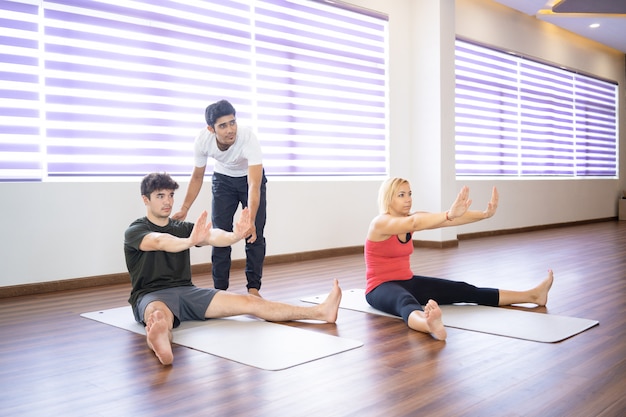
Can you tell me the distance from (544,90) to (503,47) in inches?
55.5

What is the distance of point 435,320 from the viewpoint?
8.20 feet

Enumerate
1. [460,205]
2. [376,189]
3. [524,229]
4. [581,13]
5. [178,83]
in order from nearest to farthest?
[460,205] < [178,83] < [376,189] < [581,13] < [524,229]

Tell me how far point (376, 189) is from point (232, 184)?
9.37ft

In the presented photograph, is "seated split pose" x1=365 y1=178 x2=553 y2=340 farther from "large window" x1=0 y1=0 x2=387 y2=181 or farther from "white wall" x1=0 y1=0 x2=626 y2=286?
"large window" x1=0 y1=0 x2=387 y2=181

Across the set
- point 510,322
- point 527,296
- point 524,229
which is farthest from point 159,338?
point 524,229

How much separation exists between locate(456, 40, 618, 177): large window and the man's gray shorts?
197 inches

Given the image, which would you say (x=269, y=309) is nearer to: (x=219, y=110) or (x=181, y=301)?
(x=181, y=301)

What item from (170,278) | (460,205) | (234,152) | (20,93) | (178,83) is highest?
(178,83)

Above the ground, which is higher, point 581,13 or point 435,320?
point 581,13

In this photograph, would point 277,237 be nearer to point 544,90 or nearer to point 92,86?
point 92,86

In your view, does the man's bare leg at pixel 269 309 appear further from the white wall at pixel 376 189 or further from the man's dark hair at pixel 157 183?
the white wall at pixel 376 189

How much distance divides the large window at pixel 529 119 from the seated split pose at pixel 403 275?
427 cm

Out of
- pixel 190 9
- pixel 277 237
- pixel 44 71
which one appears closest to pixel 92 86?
pixel 44 71

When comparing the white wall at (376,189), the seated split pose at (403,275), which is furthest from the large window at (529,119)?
the seated split pose at (403,275)
